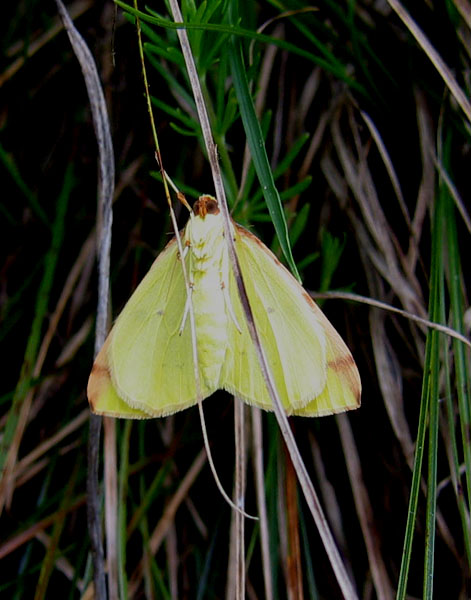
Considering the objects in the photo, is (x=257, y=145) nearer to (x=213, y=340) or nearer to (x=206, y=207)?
(x=206, y=207)

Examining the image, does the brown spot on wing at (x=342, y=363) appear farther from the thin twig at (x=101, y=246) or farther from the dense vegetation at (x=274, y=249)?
the thin twig at (x=101, y=246)

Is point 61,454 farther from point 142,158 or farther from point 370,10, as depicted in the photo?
point 370,10

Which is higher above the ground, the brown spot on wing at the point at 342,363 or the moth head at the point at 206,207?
the moth head at the point at 206,207

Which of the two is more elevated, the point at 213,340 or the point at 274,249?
the point at 274,249

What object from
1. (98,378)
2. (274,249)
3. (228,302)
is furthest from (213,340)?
(274,249)

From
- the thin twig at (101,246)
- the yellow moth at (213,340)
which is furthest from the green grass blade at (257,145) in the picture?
the thin twig at (101,246)

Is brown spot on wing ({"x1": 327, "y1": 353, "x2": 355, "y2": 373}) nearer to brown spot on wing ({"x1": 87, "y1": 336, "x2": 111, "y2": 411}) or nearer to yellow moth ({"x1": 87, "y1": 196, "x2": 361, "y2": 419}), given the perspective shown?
yellow moth ({"x1": 87, "y1": 196, "x2": 361, "y2": 419})

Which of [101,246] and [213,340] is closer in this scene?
[213,340]

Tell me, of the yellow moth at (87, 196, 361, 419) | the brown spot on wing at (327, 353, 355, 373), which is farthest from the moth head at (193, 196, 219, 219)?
the brown spot on wing at (327, 353, 355, 373)
